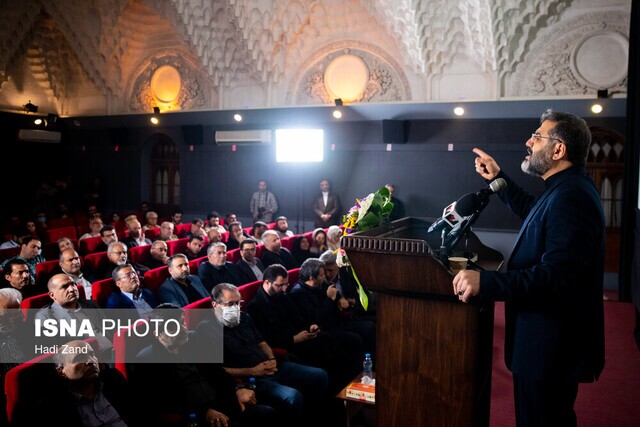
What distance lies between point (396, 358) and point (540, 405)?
505 millimetres

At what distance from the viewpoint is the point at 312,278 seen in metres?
5.12

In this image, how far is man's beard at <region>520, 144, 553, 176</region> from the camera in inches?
74.3

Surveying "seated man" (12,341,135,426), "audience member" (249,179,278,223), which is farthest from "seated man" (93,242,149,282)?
"audience member" (249,179,278,223)

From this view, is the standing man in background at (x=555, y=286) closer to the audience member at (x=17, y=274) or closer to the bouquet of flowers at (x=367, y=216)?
the bouquet of flowers at (x=367, y=216)

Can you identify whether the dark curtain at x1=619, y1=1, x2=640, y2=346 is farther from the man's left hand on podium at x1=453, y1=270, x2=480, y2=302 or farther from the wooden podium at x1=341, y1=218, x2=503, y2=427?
the man's left hand on podium at x1=453, y1=270, x2=480, y2=302

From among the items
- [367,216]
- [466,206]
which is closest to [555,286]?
[466,206]

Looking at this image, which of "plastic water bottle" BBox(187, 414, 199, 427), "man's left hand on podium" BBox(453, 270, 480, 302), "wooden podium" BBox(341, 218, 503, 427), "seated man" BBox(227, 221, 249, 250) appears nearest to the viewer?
"man's left hand on podium" BBox(453, 270, 480, 302)

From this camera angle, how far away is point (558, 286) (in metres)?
1.65

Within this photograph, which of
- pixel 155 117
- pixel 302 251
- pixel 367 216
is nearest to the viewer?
pixel 367 216

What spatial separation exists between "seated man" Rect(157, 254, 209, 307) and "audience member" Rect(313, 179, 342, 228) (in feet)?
19.3

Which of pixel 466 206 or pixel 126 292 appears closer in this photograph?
pixel 466 206

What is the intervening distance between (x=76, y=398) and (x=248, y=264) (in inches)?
143

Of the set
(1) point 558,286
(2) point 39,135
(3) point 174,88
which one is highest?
(3) point 174,88

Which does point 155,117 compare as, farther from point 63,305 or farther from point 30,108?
point 63,305
